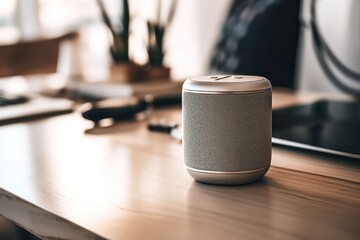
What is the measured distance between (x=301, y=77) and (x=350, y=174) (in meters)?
0.77

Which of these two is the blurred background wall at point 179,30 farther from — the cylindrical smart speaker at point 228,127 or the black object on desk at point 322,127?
the cylindrical smart speaker at point 228,127

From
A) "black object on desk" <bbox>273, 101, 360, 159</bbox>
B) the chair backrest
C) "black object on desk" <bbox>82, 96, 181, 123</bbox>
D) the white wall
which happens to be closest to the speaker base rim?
"black object on desk" <bbox>273, 101, 360, 159</bbox>

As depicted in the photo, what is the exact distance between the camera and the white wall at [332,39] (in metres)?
1.07

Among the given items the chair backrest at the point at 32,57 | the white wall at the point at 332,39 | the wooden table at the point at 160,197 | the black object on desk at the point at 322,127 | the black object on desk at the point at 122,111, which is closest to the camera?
the wooden table at the point at 160,197

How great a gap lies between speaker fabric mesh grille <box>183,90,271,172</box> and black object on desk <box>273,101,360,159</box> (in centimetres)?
12

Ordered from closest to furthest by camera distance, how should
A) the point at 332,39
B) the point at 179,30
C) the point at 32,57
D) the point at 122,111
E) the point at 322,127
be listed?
1. the point at 322,127
2. the point at 122,111
3. the point at 332,39
4. the point at 32,57
5. the point at 179,30

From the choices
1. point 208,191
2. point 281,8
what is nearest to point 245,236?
point 208,191

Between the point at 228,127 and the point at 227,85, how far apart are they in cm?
4

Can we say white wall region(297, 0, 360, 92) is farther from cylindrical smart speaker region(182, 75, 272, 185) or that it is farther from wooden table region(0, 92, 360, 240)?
cylindrical smart speaker region(182, 75, 272, 185)

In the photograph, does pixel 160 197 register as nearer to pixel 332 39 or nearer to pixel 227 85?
pixel 227 85

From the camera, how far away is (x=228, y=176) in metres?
0.43

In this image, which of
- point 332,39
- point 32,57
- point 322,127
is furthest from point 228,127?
point 32,57

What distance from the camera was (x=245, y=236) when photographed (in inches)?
13.1

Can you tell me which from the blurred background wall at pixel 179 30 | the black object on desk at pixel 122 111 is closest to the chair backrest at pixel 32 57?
the blurred background wall at pixel 179 30
